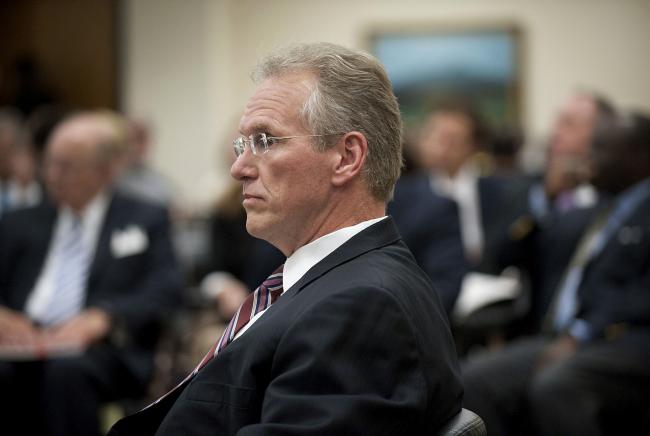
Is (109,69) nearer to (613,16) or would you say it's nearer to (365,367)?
(613,16)

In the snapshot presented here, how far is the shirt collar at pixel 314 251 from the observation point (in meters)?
1.55

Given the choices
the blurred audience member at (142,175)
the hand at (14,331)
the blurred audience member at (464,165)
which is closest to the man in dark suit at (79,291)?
the hand at (14,331)

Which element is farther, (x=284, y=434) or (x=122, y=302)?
(x=122, y=302)

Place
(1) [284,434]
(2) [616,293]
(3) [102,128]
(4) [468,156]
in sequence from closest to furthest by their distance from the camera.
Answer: (1) [284,434] < (2) [616,293] < (3) [102,128] < (4) [468,156]

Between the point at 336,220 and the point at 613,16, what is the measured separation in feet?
29.1

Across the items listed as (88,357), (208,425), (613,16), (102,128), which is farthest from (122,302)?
(613,16)

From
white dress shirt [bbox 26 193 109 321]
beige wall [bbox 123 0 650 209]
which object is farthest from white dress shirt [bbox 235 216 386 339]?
beige wall [bbox 123 0 650 209]

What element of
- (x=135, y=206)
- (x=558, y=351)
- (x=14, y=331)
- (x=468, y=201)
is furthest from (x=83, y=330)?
(x=468, y=201)

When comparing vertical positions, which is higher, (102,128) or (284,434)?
(284,434)

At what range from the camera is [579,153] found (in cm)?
380

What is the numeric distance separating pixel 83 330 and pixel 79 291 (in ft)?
0.79

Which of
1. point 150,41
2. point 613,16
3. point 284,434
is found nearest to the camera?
point 284,434

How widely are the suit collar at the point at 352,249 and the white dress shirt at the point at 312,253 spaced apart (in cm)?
1

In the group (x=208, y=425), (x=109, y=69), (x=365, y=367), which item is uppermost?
(x=365, y=367)
